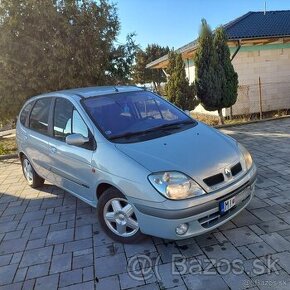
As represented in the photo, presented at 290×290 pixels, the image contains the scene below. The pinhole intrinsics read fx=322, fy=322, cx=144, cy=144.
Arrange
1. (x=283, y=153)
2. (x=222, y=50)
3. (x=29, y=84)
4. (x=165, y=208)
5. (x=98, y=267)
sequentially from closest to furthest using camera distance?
(x=165, y=208) → (x=98, y=267) → (x=283, y=153) → (x=29, y=84) → (x=222, y=50)

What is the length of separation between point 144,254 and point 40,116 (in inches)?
108

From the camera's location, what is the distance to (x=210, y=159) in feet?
10.4

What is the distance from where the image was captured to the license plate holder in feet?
10.0

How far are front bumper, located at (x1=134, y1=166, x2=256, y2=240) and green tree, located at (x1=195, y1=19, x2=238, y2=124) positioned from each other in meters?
6.98

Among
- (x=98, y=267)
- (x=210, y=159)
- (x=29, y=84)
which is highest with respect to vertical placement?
(x=29, y=84)

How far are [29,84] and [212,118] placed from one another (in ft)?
23.9

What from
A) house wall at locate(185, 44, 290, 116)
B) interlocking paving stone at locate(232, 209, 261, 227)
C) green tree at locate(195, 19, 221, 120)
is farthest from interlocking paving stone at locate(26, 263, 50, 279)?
house wall at locate(185, 44, 290, 116)

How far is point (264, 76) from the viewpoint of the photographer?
12844 millimetres

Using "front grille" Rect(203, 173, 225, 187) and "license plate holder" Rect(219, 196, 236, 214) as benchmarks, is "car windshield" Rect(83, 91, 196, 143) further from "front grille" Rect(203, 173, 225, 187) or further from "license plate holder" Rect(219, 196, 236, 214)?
"license plate holder" Rect(219, 196, 236, 214)

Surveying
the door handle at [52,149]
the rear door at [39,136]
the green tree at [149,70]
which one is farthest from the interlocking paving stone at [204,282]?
the green tree at [149,70]

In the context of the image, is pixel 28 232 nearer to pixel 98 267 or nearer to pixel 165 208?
pixel 98 267

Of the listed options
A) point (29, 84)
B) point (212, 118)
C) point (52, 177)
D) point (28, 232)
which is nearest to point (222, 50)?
point (212, 118)

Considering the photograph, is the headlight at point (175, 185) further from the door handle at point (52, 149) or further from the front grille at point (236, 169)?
the door handle at point (52, 149)

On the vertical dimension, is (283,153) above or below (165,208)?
below
